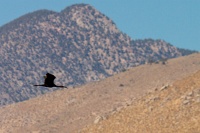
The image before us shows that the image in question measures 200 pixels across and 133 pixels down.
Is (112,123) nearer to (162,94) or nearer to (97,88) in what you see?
(162,94)

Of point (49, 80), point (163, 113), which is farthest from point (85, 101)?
point (49, 80)

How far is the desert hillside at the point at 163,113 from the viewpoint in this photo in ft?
214

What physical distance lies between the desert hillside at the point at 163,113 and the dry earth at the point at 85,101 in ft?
78.4

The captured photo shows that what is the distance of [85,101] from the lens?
116m

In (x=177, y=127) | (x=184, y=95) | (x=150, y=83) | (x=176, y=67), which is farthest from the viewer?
(x=176, y=67)

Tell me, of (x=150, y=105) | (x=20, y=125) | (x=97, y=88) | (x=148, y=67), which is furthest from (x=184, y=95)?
(x=148, y=67)

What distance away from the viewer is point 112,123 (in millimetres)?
73438

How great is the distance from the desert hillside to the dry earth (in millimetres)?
23909

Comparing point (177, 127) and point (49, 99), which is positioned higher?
point (49, 99)

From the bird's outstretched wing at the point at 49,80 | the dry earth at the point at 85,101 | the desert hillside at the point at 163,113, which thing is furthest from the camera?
the dry earth at the point at 85,101

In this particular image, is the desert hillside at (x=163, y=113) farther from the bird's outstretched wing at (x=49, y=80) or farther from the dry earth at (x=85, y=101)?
the bird's outstretched wing at (x=49, y=80)

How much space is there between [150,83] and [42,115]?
1789cm

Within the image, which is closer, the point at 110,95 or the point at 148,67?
the point at 110,95

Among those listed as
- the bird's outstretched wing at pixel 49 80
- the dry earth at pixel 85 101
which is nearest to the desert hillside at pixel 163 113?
the dry earth at pixel 85 101
